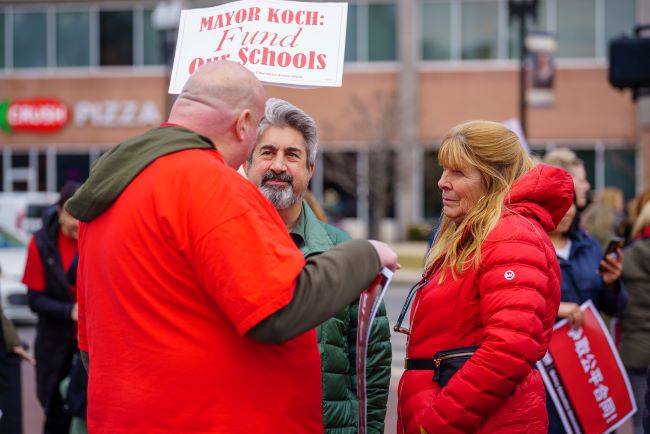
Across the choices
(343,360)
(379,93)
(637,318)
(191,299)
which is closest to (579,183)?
(637,318)

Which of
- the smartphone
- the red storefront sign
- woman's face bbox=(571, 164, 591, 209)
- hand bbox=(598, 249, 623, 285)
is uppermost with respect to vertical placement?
the red storefront sign

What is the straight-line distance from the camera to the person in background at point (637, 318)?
18.6 feet

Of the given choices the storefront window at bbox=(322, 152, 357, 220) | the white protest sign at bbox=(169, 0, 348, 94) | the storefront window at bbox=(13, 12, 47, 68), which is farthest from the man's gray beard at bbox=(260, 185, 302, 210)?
the storefront window at bbox=(13, 12, 47, 68)

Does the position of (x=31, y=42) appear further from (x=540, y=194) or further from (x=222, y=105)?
(x=222, y=105)

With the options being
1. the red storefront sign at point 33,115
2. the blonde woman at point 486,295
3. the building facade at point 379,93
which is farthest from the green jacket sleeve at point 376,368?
the red storefront sign at point 33,115

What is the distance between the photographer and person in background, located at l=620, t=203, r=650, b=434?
568 cm

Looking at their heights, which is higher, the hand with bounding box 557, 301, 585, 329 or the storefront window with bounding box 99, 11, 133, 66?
the storefront window with bounding box 99, 11, 133, 66

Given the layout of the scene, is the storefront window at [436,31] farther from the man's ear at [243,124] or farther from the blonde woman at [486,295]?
the man's ear at [243,124]

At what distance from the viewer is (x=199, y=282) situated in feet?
8.16

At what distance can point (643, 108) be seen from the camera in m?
28.8

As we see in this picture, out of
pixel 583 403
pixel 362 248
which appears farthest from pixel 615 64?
pixel 362 248

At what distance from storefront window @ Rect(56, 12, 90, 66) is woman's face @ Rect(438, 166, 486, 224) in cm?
2978

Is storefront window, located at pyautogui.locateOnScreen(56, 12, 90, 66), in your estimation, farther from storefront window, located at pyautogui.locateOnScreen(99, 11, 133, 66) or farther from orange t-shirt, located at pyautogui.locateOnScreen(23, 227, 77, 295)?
orange t-shirt, located at pyautogui.locateOnScreen(23, 227, 77, 295)

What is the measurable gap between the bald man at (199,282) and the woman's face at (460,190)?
0.78 metres
